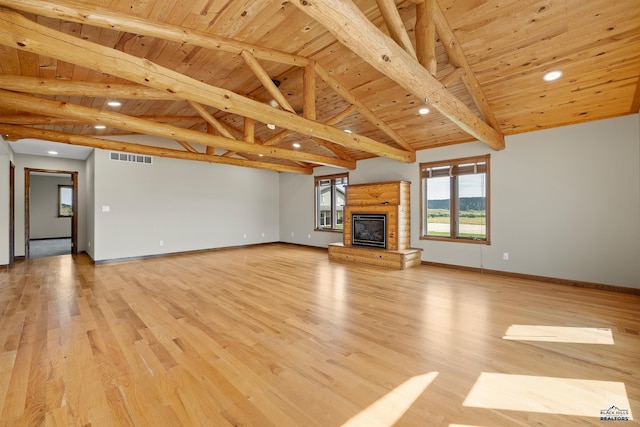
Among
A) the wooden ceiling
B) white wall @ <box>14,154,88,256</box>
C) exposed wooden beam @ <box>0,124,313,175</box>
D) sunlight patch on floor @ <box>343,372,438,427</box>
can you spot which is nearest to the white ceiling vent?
exposed wooden beam @ <box>0,124,313,175</box>

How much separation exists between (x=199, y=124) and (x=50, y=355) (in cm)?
505

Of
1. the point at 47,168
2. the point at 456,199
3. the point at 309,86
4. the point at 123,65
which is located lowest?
the point at 456,199

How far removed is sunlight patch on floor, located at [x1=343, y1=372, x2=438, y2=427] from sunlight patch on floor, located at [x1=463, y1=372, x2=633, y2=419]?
287 millimetres

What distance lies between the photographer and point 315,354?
2340mm

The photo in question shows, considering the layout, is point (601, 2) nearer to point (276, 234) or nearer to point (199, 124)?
point (199, 124)

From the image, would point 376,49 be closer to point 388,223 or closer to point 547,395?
point 547,395

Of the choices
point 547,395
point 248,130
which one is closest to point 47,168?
point 248,130

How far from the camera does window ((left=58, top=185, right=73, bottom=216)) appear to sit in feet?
36.6

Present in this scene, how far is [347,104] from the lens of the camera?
498 cm

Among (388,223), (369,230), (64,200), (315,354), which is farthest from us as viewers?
(64,200)

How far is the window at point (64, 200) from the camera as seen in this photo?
11.2m

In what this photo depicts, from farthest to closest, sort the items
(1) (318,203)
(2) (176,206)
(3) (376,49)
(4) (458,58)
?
(1) (318,203), (2) (176,206), (4) (458,58), (3) (376,49)

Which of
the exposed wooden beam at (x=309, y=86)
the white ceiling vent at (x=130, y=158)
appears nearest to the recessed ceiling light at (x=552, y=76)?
the exposed wooden beam at (x=309, y=86)

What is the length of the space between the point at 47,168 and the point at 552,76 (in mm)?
10376
